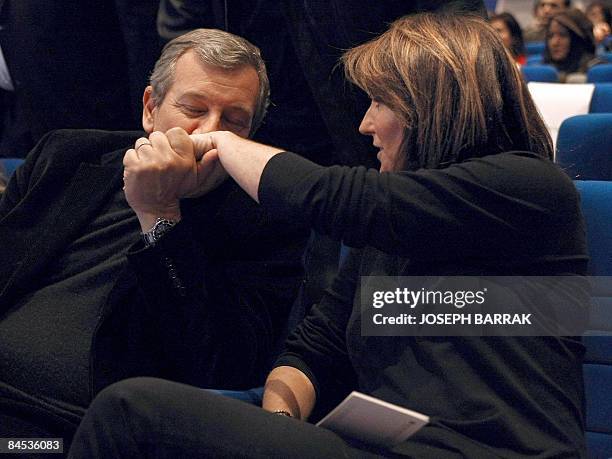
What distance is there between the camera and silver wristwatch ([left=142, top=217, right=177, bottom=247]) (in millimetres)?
1722

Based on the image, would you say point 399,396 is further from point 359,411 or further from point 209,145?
point 209,145

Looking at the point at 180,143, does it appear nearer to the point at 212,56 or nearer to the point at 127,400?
the point at 212,56

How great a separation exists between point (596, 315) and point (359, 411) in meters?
0.71

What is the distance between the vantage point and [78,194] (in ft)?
6.63

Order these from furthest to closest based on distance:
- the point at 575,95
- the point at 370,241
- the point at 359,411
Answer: the point at 575,95 < the point at 370,241 < the point at 359,411

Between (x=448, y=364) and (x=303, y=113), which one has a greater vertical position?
(x=448, y=364)

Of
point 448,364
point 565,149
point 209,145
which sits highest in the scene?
point 209,145

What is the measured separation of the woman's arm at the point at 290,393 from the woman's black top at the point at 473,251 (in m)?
0.22

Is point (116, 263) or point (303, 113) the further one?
point (303, 113)

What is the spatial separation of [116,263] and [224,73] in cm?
41

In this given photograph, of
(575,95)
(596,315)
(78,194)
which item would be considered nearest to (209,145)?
(78,194)

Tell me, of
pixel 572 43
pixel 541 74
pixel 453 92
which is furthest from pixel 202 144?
pixel 572 43

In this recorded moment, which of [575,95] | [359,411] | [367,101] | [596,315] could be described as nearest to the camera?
[359,411]

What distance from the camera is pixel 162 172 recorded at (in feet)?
5.50
